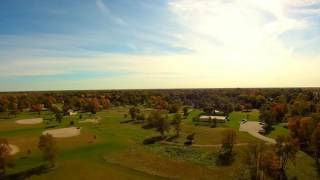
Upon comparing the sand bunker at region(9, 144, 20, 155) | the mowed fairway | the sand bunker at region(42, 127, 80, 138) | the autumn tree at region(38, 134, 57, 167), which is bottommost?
the mowed fairway

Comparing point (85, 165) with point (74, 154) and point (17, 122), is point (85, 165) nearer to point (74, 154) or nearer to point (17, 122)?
point (74, 154)

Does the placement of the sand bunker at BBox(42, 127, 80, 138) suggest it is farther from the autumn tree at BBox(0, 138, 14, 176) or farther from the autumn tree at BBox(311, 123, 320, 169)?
the autumn tree at BBox(311, 123, 320, 169)

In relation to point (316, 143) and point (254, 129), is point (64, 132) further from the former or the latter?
point (316, 143)

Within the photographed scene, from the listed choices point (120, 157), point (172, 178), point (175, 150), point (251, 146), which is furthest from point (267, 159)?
point (120, 157)

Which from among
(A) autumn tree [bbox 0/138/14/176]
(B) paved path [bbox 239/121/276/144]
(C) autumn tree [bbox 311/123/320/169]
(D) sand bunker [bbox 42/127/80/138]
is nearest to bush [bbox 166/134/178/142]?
(B) paved path [bbox 239/121/276/144]

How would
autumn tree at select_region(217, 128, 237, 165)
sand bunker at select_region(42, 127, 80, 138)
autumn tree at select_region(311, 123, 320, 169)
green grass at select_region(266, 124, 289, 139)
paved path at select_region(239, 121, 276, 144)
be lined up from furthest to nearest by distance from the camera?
sand bunker at select_region(42, 127, 80, 138), green grass at select_region(266, 124, 289, 139), paved path at select_region(239, 121, 276, 144), autumn tree at select_region(217, 128, 237, 165), autumn tree at select_region(311, 123, 320, 169)

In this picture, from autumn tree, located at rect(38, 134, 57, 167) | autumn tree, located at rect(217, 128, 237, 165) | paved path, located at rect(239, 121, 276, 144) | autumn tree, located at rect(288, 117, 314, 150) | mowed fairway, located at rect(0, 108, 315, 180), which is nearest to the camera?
mowed fairway, located at rect(0, 108, 315, 180)
